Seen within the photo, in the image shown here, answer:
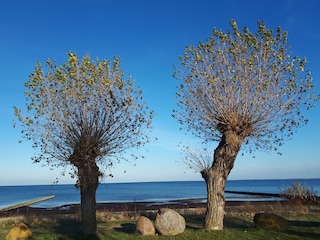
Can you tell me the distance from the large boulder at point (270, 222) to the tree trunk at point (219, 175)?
7.40ft

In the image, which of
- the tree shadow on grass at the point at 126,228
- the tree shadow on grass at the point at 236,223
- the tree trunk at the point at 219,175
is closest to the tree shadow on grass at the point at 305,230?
→ the tree shadow on grass at the point at 236,223

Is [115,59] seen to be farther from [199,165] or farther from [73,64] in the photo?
[199,165]

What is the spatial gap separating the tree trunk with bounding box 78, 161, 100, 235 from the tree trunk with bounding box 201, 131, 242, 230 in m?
6.84

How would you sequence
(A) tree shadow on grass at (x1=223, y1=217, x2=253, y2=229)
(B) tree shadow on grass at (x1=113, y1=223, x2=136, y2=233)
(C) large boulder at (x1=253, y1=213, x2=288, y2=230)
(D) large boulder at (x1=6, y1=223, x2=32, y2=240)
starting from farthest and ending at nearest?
1. (A) tree shadow on grass at (x1=223, y1=217, x2=253, y2=229)
2. (B) tree shadow on grass at (x1=113, y1=223, x2=136, y2=233)
3. (C) large boulder at (x1=253, y1=213, x2=288, y2=230)
4. (D) large boulder at (x1=6, y1=223, x2=32, y2=240)

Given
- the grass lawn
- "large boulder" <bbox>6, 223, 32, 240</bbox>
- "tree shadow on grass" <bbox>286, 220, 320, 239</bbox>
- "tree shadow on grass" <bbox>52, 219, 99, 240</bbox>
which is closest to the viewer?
"tree shadow on grass" <bbox>286, 220, 320, 239</bbox>

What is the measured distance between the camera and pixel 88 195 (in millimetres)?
21547

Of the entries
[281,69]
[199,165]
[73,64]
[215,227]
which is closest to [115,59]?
[73,64]

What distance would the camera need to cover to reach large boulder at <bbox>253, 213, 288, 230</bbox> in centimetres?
2117

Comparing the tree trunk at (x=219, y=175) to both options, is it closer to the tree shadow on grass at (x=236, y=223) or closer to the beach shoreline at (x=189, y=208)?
the tree shadow on grass at (x=236, y=223)

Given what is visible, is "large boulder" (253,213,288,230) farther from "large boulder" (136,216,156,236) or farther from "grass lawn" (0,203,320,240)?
"large boulder" (136,216,156,236)

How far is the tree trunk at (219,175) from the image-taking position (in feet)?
71.5

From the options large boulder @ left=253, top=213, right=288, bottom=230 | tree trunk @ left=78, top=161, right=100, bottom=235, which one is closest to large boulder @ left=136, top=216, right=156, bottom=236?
tree trunk @ left=78, top=161, right=100, bottom=235

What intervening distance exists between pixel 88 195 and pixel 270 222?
433 inches

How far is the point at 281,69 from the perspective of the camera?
21.8 meters
